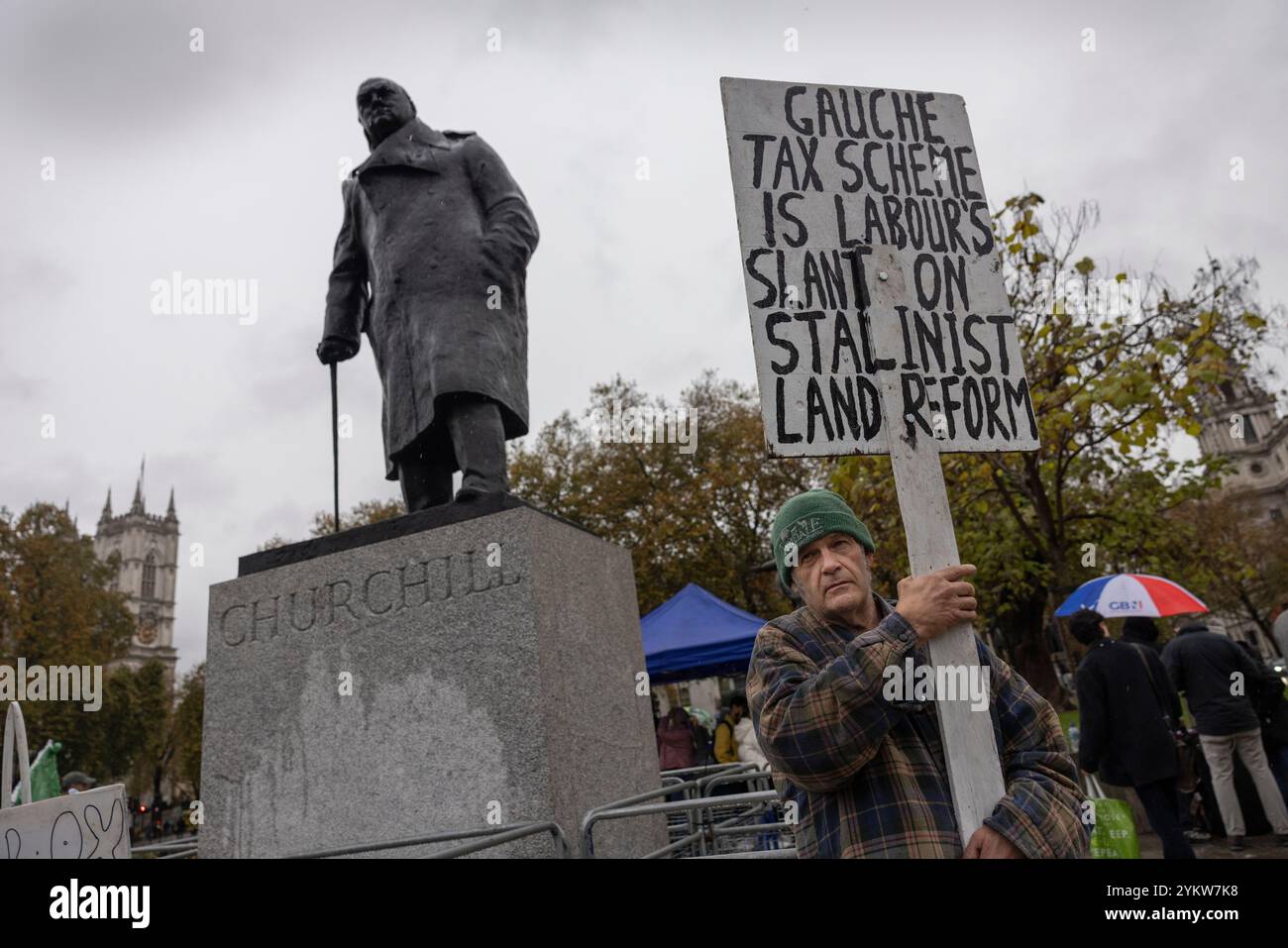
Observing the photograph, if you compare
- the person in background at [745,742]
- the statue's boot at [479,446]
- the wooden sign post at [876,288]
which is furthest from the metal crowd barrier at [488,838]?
the person in background at [745,742]

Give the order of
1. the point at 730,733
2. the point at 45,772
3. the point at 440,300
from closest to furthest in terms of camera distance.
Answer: the point at 45,772 → the point at 440,300 → the point at 730,733

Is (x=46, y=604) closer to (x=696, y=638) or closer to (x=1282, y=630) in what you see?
(x=696, y=638)

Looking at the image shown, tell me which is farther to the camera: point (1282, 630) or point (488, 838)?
point (1282, 630)

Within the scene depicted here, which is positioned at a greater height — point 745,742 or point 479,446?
point 479,446

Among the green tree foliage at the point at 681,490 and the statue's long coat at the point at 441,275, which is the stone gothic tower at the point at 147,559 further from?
the statue's long coat at the point at 441,275

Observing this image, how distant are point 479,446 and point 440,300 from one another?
90 cm

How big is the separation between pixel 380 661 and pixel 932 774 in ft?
10.1

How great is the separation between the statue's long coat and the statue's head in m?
0.10

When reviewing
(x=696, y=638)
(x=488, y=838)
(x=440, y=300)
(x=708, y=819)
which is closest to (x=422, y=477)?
(x=440, y=300)

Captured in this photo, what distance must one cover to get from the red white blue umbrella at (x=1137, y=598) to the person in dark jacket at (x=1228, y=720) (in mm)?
583

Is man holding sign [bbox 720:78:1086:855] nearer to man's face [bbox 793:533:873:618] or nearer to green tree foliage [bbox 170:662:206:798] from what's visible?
man's face [bbox 793:533:873:618]

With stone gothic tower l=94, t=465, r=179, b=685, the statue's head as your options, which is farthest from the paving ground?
stone gothic tower l=94, t=465, r=179, b=685

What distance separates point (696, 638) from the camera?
12.2m
